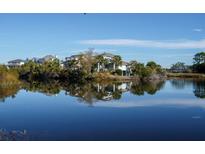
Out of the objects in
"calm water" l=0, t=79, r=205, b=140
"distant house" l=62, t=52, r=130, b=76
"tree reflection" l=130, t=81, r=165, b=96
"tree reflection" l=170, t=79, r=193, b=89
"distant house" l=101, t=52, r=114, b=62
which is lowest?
"calm water" l=0, t=79, r=205, b=140

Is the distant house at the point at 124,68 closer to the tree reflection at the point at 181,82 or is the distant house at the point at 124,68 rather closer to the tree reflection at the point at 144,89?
the tree reflection at the point at 144,89

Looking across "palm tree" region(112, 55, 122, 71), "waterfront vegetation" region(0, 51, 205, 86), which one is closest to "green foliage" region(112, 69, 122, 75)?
"waterfront vegetation" region(0, 51, 205, 86)

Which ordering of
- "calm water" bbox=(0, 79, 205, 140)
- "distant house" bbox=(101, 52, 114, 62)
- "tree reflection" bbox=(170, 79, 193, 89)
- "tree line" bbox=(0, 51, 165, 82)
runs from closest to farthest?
1. "calm water" bbox=(0, 79, 205, 140)
2. "distant house" bbox=(101, 52, 114, 62)
3. "tree line" bbox=(0, 51, 165, 82)
4. "tree reflection" bbox=(170, 79, 193, 89)

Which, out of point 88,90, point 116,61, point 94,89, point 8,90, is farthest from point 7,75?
point 116,61

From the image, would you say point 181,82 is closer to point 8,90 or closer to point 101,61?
point 101,61

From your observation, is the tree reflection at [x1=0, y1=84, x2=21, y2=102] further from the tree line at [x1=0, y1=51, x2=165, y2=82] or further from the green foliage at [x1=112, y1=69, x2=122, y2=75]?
the green foliage at [x1=112, y1=69, x2=122, y2=75]

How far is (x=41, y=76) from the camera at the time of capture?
13.8 metres

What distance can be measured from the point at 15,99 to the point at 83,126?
11.5ft

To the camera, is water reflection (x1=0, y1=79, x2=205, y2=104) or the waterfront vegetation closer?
water reflection (x1=0, y1=79, x2=205, y2=104)

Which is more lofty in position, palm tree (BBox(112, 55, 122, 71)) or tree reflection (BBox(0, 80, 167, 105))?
palm tree (BBox(112, 55, 122, 71))

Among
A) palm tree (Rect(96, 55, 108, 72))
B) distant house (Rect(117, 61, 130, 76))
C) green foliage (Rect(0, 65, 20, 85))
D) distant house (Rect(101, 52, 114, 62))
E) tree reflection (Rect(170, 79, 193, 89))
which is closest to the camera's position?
green foliage (Rect(0, 65, 20, 85))

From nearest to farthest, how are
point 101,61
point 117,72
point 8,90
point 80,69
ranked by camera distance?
point 8,90 → point 101,61 → point 80,69 → point 117,72

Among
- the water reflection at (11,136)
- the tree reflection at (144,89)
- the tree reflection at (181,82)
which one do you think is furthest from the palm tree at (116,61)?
the water reflection at (11,136)
